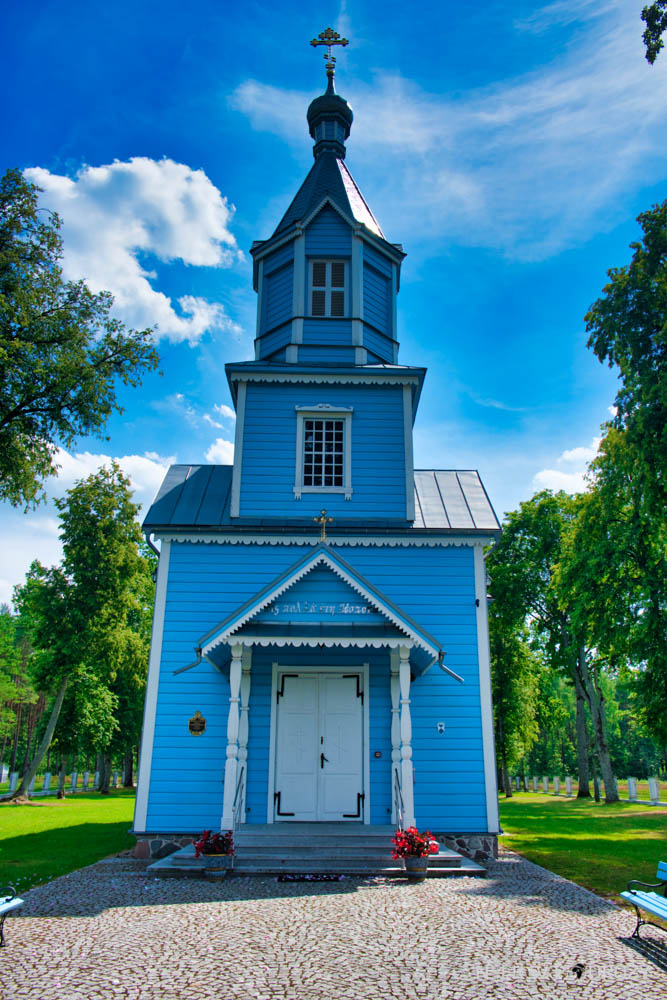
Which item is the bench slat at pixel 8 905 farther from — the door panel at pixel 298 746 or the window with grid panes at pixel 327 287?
the window with grid panes at pixel 327 287

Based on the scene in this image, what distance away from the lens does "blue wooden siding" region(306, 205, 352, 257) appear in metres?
16.0

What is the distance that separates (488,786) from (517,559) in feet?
66.4

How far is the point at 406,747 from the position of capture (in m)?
10.5

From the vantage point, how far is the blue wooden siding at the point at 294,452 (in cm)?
1383

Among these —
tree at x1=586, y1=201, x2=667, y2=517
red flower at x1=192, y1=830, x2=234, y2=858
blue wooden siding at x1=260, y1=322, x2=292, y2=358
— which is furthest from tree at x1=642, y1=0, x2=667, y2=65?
red flower at x1=192, y1=830, x2=234, y2=858

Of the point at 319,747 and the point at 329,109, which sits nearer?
the point at 319,747

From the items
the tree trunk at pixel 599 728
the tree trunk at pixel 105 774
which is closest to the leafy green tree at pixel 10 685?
the tree trunk at pixel 105 774

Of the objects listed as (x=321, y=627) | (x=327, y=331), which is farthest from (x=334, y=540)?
(x=327, y=331)

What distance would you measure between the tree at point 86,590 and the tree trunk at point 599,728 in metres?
19.0

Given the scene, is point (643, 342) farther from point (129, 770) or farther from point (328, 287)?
point (129, 770)

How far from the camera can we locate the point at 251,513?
13703 mm

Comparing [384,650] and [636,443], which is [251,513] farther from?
[636,443]

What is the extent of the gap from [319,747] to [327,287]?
10.3m

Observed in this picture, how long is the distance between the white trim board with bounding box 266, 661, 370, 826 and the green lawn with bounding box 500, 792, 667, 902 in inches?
127
